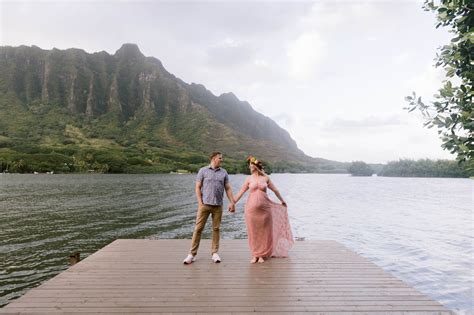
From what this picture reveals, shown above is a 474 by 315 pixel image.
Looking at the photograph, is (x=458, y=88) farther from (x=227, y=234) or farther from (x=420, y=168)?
(x=420, y=168)

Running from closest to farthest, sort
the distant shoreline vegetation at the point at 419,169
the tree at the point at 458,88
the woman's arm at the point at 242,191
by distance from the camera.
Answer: the tree at the point at 458,88, the woman's arm at the point at 242,191, the distant shoreline vegetation at the point at 419,169

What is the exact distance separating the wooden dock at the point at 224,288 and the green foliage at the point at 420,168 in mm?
155655

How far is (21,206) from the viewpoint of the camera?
32688mm

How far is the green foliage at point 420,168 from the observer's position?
485ft

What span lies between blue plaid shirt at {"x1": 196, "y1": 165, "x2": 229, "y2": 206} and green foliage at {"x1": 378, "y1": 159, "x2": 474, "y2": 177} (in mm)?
156267

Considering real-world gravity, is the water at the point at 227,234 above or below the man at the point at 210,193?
below

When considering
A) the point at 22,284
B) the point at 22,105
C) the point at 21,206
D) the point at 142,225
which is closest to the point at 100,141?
the point at 22,105

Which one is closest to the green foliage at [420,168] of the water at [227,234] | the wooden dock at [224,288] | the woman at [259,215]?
the water at [227,234]

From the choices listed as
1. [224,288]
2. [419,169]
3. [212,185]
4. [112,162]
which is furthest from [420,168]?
[224,288]

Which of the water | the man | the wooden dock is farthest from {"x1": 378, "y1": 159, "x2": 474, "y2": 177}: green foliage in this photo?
the man

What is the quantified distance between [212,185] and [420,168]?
170406 mm

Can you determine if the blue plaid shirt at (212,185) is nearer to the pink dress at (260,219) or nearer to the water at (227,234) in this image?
the pink dress at (260,219)

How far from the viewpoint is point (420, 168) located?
157125mm

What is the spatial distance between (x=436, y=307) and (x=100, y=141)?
601 ft
